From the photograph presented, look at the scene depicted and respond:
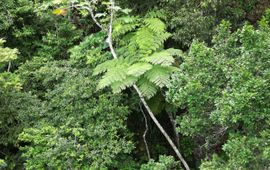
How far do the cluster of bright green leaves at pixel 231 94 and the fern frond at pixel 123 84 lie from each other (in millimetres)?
1143

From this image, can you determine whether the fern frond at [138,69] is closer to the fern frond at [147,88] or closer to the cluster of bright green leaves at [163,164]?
the fern frond at [147,88]

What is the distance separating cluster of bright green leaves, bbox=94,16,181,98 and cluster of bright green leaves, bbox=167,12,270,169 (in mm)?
974

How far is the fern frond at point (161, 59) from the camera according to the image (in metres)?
5.19

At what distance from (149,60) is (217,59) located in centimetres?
141

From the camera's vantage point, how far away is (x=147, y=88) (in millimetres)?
5379

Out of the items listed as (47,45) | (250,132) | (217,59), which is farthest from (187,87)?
(47,45)

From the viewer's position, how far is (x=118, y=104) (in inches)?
222

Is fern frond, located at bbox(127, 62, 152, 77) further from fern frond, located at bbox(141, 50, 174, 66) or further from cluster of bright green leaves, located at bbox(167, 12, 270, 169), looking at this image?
cluster of bright green leaves, located at bbox(167, 12, 270, 169)

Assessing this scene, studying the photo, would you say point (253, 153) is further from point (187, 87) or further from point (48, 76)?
point (48, 76)

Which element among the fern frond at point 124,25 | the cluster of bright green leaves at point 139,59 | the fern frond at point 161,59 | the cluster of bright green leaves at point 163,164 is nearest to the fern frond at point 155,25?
the cluster of bright green leaves at point 139,59

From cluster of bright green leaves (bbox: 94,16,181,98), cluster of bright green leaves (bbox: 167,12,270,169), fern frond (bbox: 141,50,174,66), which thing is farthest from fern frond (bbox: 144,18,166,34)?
cluster of bright green leaves (bbox: 167,12,270,169)

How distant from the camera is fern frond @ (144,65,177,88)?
5.17 metres

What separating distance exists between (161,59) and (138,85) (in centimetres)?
64

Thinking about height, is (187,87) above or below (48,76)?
above
